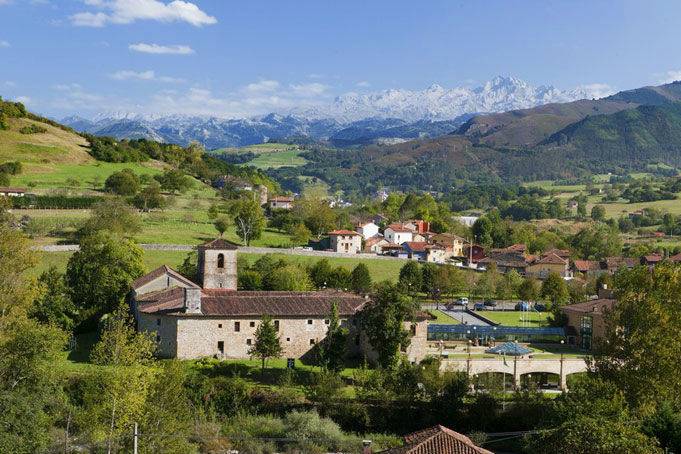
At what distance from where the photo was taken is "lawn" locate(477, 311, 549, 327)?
54.6 m

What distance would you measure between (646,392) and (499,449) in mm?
6669

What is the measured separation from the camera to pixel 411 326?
4059 cm

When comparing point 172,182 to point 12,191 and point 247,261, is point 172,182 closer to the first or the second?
point 12,191

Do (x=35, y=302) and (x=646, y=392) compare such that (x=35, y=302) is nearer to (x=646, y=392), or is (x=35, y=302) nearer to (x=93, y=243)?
(x=93, y=243)

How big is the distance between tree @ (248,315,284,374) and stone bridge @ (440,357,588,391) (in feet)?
28.7

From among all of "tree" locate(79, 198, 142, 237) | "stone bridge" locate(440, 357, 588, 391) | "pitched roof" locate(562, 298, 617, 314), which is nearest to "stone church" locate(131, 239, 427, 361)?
"stone bridge" locate(440, 357, 588, 391)

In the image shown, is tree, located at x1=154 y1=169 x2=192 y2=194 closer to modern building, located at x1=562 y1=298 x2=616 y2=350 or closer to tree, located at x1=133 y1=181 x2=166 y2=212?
tree, located at x1=133 y1=181 x2=166 y2=212

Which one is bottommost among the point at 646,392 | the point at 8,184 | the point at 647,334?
the point at 646,392

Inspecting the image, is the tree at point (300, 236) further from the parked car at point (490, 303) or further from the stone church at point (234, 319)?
the stone church at point (234, 319)

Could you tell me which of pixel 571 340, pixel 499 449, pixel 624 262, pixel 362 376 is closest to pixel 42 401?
pixel 362 376

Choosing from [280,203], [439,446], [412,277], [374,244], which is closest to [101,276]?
[412,277]

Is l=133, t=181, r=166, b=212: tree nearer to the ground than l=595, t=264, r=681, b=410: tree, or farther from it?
farther from it

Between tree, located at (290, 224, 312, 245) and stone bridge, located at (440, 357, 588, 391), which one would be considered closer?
stone bridge, located at (440, 357, 588, 391)

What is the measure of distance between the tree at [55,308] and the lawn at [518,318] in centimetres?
2905
